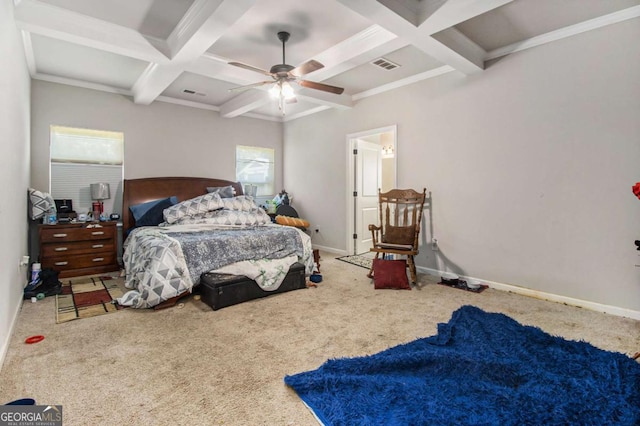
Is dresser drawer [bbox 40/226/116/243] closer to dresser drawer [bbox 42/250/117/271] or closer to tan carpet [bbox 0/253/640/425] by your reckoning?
dresser drawer [bbox 42/250/117/271]

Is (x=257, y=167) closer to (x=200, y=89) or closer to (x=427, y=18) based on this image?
(x=200, y=89)

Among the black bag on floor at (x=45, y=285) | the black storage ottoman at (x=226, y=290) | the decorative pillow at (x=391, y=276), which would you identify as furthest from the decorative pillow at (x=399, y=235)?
the black bag on floor at (x=45, y=285)

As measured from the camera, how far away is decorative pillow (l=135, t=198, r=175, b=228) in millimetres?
4484

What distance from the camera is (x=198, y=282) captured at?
3.16m

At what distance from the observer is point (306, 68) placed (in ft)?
9.78

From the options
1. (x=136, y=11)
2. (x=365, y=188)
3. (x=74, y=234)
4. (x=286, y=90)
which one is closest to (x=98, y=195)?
(x=74, y=234)

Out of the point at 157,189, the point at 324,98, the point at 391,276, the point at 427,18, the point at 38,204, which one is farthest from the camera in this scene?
the point at 157,189

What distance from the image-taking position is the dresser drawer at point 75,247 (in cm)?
386

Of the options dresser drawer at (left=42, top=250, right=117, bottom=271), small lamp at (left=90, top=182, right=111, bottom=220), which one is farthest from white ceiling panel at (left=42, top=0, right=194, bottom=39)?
dresser drawer at (left=42, top=250, right=117, bottom=271)

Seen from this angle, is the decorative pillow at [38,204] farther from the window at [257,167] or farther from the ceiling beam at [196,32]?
the window at [257,167]

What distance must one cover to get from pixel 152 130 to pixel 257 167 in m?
2.03

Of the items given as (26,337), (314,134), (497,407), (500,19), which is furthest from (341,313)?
(314,134)

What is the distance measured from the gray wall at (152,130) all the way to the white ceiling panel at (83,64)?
307 millimetres

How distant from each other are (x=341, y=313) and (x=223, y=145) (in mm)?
4248
